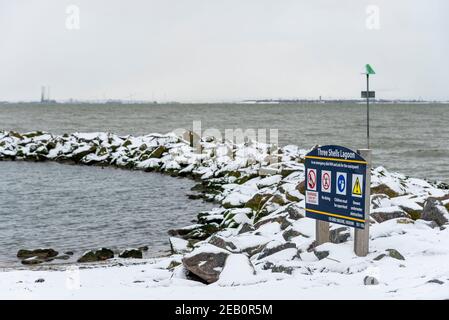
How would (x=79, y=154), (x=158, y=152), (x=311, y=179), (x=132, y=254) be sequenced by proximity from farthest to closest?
(x=79, y=154) < (x=158, y=152) < (x=132, y=254) < (x=311, y=179)

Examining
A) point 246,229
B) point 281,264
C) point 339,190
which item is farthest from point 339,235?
point 246,229

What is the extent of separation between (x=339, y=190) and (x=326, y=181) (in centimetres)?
30

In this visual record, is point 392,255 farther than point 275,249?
→ No

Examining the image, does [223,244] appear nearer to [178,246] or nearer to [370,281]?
[178,246]

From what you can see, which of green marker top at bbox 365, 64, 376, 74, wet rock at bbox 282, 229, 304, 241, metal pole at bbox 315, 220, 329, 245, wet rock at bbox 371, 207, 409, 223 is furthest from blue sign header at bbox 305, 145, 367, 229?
wet rock at bbox 371, 207, 409, 223

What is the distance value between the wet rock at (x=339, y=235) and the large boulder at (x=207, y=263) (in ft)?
5.84

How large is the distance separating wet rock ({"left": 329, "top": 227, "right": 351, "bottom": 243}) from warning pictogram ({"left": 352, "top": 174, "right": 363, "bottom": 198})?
1.02 meters

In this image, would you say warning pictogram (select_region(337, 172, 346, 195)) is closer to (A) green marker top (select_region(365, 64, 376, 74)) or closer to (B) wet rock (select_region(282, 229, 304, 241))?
(B) wet rock (select_region(282, 229, 304, 241))

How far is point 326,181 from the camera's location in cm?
870

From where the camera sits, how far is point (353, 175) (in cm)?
828

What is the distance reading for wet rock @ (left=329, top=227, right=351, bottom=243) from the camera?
8992 millimetres

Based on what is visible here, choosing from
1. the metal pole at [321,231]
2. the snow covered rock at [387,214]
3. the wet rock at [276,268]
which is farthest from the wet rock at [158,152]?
the wet rock at [276,268]
